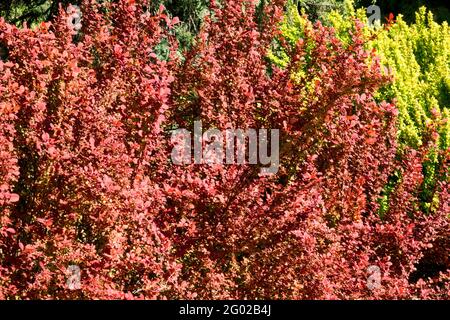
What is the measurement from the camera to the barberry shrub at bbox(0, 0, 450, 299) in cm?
265

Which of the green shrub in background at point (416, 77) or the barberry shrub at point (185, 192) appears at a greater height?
the green shrub in background at point (416, 77)

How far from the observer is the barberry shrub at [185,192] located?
8.70ft

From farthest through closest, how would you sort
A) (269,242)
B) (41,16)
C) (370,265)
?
(41,16), (370,265), (269,242)

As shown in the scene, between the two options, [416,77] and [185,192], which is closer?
[185,192]

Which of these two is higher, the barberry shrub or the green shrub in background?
the green shrub in background

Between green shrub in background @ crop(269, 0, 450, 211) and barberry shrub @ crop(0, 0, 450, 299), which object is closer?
barberry shrub @ crop(0, 0, 450, 299)

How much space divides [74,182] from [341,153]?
1642mm

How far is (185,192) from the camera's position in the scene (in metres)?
2.82

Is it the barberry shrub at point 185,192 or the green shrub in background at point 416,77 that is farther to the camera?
the green shrub in background at point 416,77

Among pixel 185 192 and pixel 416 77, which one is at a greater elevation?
pixel 416 77
